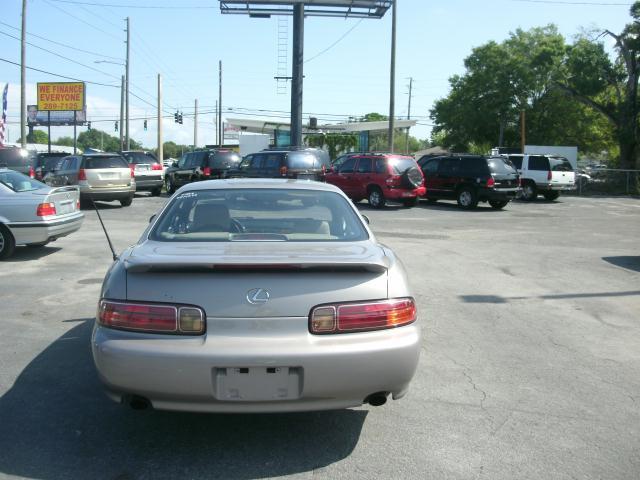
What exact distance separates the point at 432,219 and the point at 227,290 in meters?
15.3

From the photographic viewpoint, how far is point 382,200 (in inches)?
→ 822

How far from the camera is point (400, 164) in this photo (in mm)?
20969

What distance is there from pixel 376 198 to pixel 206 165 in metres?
7.14

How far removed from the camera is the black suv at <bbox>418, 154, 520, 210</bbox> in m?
21.3

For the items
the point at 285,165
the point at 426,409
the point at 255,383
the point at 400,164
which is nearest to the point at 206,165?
the point at 285,165

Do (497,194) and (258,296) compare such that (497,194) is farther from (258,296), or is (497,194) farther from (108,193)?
(258,296)

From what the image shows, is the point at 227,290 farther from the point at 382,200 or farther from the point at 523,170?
the point at 523,170

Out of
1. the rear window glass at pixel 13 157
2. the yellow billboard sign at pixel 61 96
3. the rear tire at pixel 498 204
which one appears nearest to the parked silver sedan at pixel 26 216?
the rear window glass at pixel 13 157

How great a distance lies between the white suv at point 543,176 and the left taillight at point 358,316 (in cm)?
2335

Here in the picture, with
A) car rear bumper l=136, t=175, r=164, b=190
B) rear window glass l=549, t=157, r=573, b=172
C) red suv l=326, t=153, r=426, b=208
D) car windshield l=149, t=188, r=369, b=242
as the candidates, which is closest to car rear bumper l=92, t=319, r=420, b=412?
car windshield l=149, t=188, r=369, b=242

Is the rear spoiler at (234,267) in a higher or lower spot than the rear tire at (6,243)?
higher

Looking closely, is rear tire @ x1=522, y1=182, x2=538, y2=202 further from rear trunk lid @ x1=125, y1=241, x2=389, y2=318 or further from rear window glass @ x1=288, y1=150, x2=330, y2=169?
rear trunk lid @ x1=125, y1=241, x2=389, y2=318

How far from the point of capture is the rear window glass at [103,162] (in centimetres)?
1952

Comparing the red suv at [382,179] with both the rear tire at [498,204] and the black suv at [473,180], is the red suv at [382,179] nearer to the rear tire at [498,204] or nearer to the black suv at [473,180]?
the black suv at [473,180]
